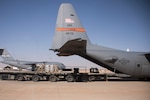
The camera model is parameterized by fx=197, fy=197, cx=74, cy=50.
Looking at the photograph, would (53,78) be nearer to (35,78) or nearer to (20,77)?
(35,78)

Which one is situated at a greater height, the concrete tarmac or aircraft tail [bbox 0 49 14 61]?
aircraft tail [bbox 0 49 14 61]

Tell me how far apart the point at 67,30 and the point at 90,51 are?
342 centimetres

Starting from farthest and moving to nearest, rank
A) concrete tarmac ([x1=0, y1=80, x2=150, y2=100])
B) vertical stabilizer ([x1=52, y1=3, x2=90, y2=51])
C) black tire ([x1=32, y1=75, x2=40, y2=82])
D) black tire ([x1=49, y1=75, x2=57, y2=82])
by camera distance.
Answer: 1. black tire ([x1=32, y1=75, x2=40, y2=82])
2. black tire ([x1=49, y1=75, x2=57, y2=82])
3. vertical stabilizer ([x1=52, y1=3, x2=90, y2=51])
4. concrete tarmac ([x1=0, y1=80, x2=150, y2=100])

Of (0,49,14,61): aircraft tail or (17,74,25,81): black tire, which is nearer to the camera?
(17,74,25,81): black tire

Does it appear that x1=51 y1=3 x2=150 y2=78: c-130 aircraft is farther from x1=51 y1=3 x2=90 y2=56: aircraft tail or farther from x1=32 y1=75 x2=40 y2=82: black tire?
x1=32 y1=75 x2=40 y2=82: black tire

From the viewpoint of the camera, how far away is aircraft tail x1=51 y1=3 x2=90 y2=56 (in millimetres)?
20672

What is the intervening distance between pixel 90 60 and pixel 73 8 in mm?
6143

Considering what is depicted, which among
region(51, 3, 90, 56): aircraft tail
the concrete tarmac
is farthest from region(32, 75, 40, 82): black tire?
the concrete tarmac

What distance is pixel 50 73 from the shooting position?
2311cm

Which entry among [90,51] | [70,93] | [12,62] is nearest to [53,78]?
[90,51]

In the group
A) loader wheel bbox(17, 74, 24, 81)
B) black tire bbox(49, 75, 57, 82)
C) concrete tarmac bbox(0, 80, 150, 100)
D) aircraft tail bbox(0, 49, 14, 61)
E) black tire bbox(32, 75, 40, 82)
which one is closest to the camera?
concrete tarmac bbox(0, 80, 150, 100)

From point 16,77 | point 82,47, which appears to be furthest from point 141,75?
point 16,77

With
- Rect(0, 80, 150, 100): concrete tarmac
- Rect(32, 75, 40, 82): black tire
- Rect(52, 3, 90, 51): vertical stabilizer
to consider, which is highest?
Rect(52, 3, 90, 51): vertical stabilizer

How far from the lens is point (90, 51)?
21750 millimetres
